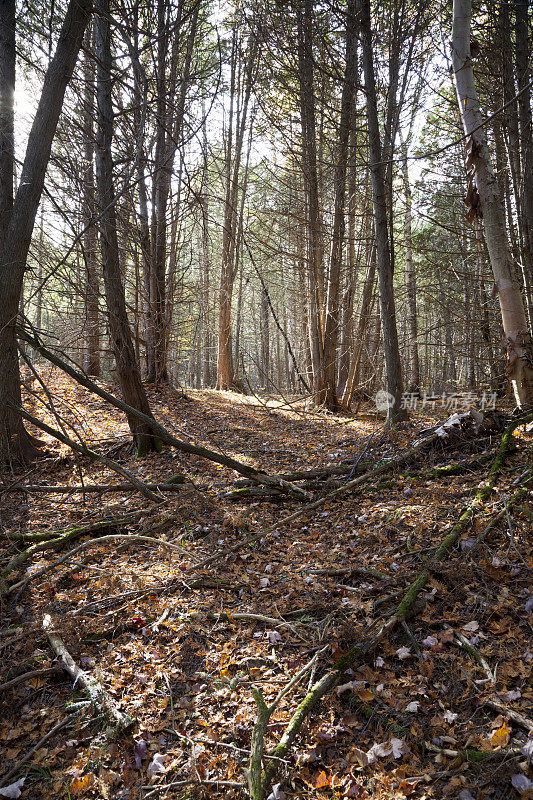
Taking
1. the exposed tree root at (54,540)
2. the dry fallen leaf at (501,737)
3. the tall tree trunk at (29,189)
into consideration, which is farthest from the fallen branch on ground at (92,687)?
the dry fallen leaf at (501,737)

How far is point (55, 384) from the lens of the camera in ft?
33.4

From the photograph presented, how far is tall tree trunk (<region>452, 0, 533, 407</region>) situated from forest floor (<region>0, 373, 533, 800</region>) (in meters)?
0.90

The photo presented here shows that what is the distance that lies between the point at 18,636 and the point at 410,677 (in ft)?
8.57

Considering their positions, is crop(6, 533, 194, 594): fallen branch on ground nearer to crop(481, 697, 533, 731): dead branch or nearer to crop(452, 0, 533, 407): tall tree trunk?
crop(481, 697, 533, 731): dead branch

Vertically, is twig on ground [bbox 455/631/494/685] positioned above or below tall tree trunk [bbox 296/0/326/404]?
below

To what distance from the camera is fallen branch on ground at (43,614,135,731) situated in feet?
7.89

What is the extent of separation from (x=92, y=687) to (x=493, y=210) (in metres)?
5.67

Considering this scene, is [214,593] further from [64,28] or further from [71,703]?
[64,28]

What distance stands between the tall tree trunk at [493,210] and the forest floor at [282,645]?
90cm

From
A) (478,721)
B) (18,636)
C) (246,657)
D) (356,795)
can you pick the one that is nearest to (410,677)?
(478,721)

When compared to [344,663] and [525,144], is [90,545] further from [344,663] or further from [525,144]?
[525,144]

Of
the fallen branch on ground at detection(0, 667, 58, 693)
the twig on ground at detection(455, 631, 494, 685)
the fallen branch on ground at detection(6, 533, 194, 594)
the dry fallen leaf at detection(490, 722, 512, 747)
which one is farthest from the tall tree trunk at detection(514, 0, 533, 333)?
the fallen branch on ground at detection(0, 667, 58, 693)

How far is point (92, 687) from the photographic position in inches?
102

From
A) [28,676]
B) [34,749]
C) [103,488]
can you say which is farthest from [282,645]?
[103,488]
